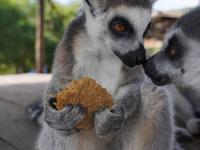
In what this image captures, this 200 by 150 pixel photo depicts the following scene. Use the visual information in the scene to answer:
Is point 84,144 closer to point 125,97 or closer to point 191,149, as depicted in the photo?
point 125,97

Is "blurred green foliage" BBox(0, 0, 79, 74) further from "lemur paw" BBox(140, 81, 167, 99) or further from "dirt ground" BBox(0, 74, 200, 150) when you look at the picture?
"lemur paw" BBox(140, 81, 167, 99)

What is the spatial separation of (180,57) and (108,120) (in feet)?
2.46

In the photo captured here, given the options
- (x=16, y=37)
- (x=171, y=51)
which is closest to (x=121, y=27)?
(x=171, y=51)


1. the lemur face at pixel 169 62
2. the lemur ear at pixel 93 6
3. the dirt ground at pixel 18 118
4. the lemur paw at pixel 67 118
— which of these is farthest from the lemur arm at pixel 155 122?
the dirt ground at pixel 18 118

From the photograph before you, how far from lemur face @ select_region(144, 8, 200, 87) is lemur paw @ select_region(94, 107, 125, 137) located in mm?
403

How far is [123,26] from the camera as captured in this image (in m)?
3.03

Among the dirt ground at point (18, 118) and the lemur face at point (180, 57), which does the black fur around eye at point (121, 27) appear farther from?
the dirt ground at point (18, 118)

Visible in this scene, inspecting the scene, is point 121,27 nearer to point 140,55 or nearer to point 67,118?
point 140,55

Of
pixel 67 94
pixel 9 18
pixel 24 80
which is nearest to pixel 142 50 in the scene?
pixel 67 94

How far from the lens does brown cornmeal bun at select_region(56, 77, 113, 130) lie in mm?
2854

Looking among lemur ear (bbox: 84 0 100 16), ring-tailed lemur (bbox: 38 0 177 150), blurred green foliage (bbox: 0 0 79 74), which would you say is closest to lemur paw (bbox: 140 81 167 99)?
ring-tailed lemur (bbox: 38 0 177 150)

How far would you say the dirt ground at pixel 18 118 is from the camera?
13.0 feet

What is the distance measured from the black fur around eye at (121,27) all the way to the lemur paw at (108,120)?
0.54 m

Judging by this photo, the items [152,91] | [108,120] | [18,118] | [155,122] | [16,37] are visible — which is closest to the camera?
[108,120]
